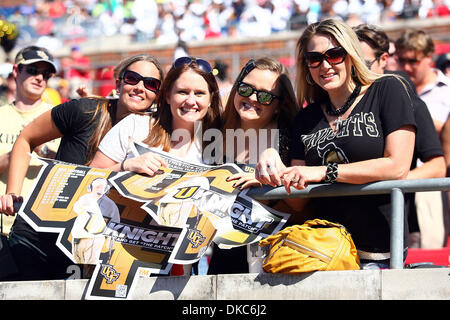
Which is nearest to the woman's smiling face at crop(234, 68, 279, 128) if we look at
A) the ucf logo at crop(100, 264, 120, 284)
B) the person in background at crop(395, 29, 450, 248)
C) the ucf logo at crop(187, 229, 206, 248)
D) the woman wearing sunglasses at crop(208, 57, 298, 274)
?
the woman wearing sunglasses at crop(208, 57, 298, 274)

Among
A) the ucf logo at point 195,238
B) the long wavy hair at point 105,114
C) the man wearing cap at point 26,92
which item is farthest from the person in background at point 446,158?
the man wearing cap at point 26,92

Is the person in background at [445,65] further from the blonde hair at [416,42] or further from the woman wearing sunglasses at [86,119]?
the woman wearing sunglasses at [86,119]

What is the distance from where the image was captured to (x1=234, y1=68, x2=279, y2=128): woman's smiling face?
4.49 m

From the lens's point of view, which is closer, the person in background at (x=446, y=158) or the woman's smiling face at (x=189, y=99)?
the woman's smiling face at (x=189, y=99)

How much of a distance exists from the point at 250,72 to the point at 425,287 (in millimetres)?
1750

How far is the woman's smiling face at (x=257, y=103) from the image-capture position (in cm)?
449

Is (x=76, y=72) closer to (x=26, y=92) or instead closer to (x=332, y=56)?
(x=26, y=92)

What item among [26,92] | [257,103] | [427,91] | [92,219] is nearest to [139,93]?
Result: [257,103]

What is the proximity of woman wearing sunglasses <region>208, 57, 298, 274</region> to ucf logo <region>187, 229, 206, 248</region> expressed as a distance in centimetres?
61

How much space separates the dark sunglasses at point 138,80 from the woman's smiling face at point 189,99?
299 millimetres

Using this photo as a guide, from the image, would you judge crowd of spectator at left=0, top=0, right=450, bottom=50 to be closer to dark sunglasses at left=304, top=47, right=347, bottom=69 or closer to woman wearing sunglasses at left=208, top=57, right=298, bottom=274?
woman wearing sunglasses at left=208, top=57, right=298, bottom=274

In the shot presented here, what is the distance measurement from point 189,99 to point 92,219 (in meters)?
0.95

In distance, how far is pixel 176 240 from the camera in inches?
159

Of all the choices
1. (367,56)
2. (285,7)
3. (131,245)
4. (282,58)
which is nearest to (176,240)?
(131,245)
